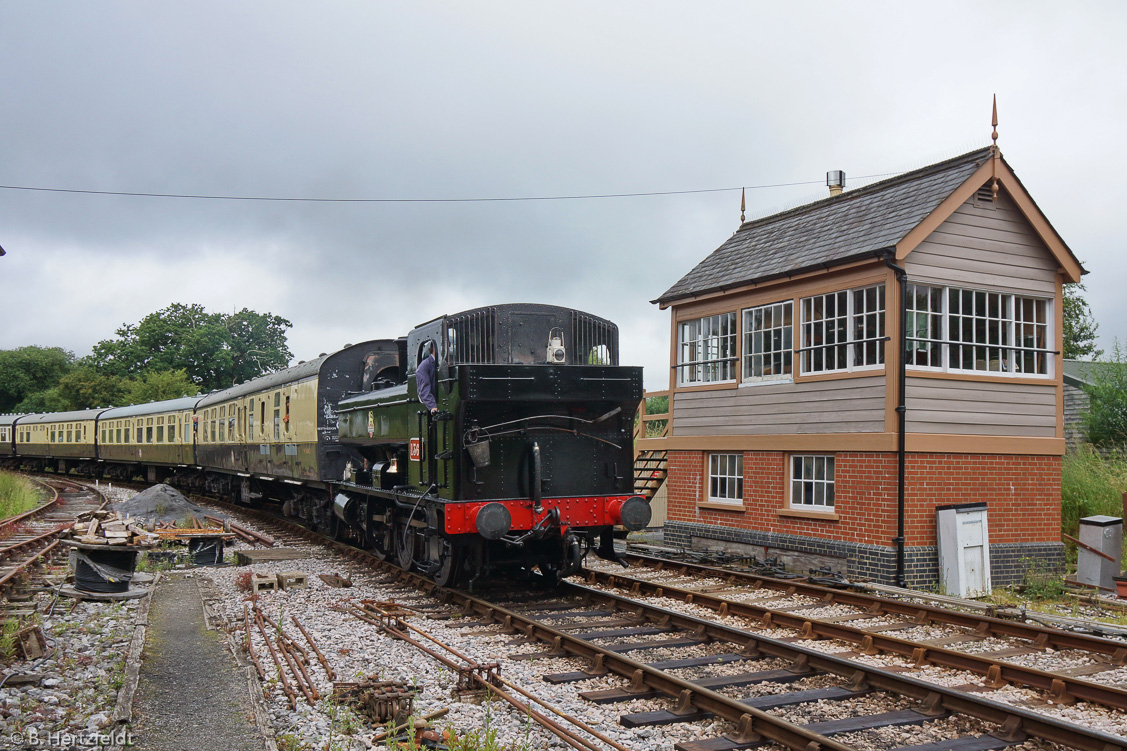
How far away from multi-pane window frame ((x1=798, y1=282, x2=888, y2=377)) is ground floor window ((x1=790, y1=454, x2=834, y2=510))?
124cm

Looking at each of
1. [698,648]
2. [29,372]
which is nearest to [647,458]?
[698,648]

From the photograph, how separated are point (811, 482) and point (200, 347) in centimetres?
6080

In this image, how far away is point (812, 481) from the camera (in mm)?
12484

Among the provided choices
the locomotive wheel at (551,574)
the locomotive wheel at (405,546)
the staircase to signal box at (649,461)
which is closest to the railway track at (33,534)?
the locomotive wheel at (405,546)

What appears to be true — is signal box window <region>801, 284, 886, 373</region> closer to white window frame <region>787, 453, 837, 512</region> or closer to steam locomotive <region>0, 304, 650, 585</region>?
white window frame <region>787, 453, 837, 512</region>

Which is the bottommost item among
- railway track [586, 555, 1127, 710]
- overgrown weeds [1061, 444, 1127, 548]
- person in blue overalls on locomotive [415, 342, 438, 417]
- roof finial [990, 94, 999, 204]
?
railway track [586, 555, 1127, 710]

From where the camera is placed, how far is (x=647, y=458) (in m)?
18.6

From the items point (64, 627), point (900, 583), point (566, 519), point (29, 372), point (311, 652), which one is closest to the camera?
point (311, 652)

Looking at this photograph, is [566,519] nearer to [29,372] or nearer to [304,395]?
[304,395]

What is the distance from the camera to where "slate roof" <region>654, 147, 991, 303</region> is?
38.8ft

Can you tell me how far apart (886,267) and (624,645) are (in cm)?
651

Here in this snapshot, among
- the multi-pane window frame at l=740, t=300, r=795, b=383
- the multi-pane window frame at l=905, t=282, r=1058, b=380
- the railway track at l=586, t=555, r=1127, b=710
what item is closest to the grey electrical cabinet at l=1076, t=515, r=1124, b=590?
the multi-pane window frame at l=905, t=282, r=1058, b=380

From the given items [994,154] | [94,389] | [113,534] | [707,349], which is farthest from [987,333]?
[94,389]

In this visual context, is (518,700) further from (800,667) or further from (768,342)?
(768,342)
